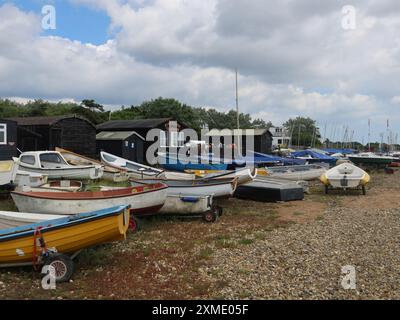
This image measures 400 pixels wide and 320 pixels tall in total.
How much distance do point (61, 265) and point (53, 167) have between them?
13.0 m

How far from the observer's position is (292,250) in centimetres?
916

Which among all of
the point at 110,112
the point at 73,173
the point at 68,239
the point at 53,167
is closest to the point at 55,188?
the point at 73,173

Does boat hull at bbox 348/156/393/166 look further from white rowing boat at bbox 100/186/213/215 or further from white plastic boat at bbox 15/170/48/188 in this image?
white plastic boat at bbox 15/170/48/188

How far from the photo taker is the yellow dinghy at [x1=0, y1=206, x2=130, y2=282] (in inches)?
285

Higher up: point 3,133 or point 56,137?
point 3,133

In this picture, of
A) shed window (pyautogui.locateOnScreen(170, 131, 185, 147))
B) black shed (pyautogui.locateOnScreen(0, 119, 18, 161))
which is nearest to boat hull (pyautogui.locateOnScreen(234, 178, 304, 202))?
black shed (pyautogui.locateOnScreen(0, 119, 18, 161))

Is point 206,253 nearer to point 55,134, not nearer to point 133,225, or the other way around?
point 133,225

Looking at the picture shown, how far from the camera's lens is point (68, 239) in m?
7.48

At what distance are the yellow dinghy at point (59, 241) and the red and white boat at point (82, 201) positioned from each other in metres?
2.55

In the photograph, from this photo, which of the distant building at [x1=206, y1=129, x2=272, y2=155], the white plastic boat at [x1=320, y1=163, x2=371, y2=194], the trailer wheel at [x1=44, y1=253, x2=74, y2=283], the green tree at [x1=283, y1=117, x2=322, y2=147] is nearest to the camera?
the trailer wheel at [x1=44, y1=253, x2=74, y2=283]

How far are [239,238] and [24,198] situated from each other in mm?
5985

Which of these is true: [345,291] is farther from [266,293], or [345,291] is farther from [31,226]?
[31,226]
